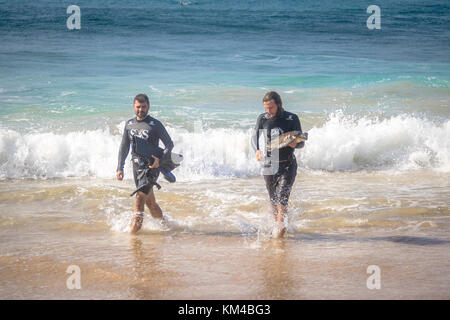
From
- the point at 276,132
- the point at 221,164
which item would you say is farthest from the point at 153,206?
the point at 221,164

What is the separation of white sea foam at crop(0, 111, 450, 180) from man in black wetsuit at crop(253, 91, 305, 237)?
4.44 metres

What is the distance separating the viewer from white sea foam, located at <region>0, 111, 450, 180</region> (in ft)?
37.6

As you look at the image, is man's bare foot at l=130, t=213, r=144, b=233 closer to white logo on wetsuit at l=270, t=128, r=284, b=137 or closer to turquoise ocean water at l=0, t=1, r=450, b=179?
white logo on wetsuit at l=270, t=128, r=284, b=137

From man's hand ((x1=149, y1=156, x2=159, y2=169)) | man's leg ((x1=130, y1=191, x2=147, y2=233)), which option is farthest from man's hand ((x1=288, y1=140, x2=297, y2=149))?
man's leg ((x1=130, y1=191, x2=147, y2=233))

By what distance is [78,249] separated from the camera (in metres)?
6.20

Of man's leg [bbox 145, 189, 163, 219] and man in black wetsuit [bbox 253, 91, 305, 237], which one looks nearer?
man in black wetsuit [bbox 253, 91, 305, 237]

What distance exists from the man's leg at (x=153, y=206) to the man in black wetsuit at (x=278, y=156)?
1456 mm

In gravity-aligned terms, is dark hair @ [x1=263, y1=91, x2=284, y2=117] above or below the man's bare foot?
above
